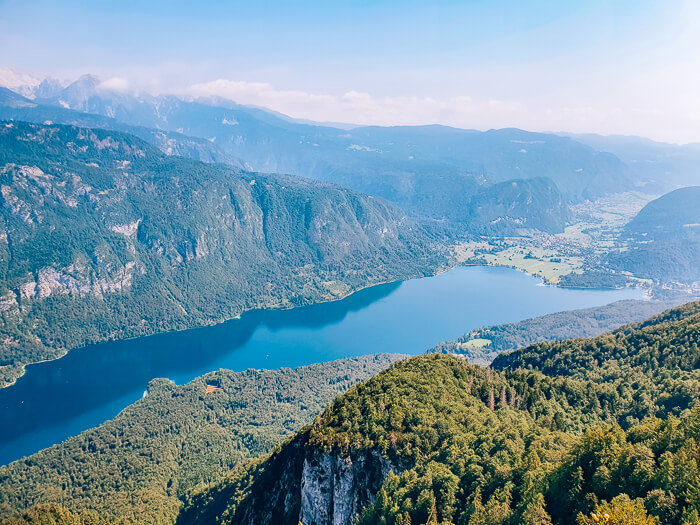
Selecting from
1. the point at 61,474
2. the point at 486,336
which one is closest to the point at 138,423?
the point at 61,474

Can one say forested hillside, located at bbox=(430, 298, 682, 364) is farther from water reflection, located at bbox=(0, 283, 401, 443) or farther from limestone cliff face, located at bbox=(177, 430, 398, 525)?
limestone cliff face, located at bbox=(177, 430, 398, 525)

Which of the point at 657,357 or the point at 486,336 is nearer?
the point at 657,357

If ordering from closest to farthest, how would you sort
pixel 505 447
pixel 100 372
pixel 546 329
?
pixel 505 447, pixel 100 372, pixel 546 329

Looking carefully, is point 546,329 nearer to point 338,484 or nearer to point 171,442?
point 171,442

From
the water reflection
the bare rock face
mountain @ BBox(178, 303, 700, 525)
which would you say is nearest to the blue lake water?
the water reflection

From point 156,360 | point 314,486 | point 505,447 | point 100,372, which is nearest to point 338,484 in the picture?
point 314,486

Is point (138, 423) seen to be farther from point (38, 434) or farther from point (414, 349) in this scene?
point (414, 349)
